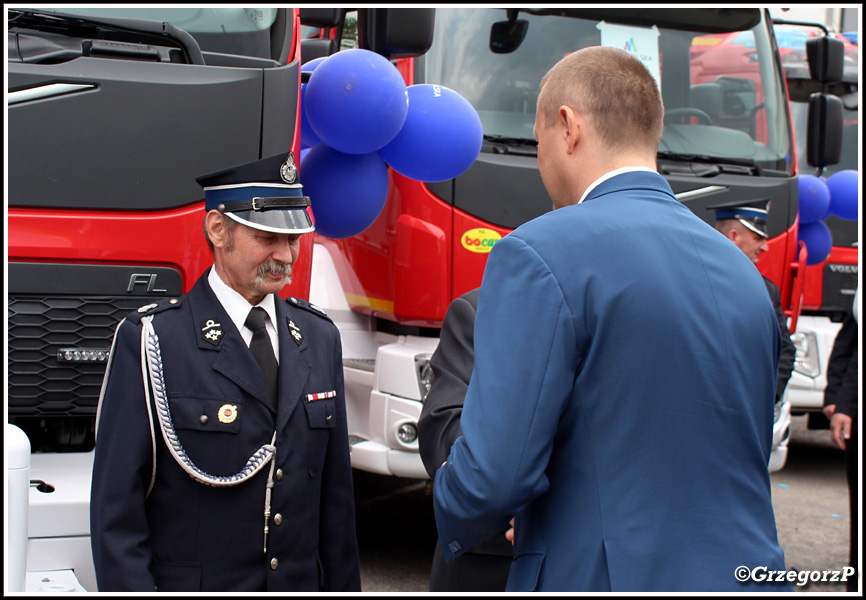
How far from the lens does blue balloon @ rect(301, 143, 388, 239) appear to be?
3406mm

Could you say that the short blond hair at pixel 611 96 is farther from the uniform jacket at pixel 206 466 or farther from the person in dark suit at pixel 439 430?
the uniform jacket at pixel 206 466

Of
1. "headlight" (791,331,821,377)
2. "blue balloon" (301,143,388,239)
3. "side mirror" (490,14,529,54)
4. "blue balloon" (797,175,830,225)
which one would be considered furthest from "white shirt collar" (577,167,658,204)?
"headlight" (791,331,821,377)

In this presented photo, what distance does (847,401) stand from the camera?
162 inches

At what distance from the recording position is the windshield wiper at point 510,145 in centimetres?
423

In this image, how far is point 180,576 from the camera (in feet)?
6.90

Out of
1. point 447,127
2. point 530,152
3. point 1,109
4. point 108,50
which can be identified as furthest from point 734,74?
point 1,109

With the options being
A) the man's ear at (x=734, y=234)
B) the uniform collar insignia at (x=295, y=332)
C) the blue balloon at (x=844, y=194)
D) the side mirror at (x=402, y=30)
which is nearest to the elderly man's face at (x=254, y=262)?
the uniform collar insignia at (x=295, y=332)

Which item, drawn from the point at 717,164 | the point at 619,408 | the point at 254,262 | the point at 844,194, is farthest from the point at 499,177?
the point at 844,194

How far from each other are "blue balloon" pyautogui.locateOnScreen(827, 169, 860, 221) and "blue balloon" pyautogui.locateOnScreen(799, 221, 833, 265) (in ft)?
1.24

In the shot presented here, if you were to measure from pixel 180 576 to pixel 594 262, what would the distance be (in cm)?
131

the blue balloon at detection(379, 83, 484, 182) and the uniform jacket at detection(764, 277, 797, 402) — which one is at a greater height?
the blue balloon at detection(379, 83, 484, 182)

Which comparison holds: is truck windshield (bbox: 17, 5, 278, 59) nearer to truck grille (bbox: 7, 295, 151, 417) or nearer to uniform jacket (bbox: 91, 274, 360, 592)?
truck grille (bbox: 7, 295, 151, 417)

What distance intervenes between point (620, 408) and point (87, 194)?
1.88m

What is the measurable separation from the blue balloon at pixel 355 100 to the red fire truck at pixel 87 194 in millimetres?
365
